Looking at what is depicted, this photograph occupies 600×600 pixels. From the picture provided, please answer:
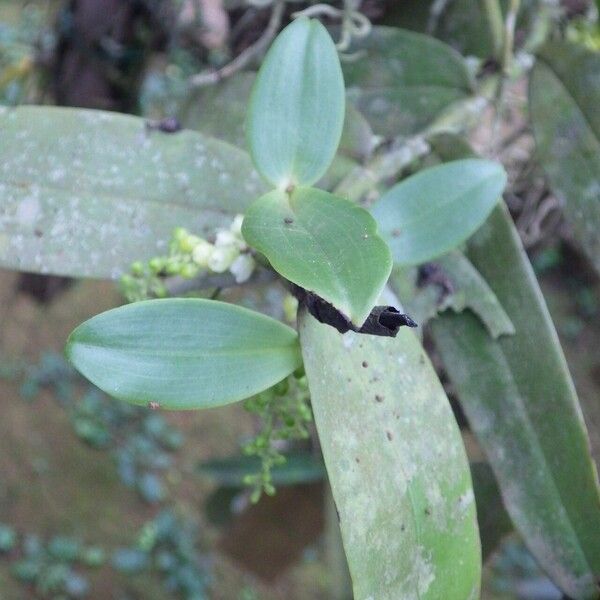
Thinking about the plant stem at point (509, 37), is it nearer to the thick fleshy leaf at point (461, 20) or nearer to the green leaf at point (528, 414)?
the thick fleshy leaf at point (461, 20)

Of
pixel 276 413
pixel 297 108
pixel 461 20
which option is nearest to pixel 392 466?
pixel 276 413

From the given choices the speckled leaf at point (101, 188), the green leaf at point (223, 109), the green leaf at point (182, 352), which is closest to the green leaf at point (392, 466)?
the green leaf at point (182, 352)

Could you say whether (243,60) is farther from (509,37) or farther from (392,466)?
(392,466)

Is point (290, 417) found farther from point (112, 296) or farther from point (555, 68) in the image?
point (112, 296)

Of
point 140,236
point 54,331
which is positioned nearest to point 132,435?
point 54,331

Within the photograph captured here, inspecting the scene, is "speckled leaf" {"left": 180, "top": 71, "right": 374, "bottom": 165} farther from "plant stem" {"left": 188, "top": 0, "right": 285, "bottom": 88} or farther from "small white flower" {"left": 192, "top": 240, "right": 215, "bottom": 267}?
"small white flower" {"left": 192, "top": 240, "right": 215, "bottom": 267}
